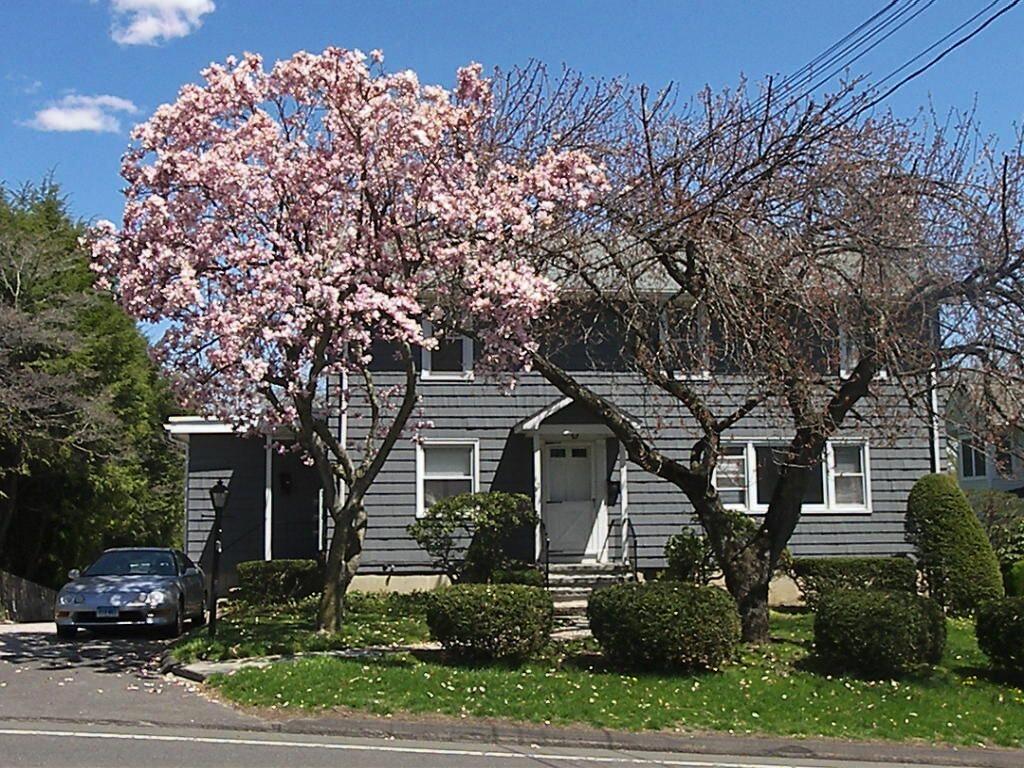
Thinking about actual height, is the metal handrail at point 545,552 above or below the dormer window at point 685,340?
below

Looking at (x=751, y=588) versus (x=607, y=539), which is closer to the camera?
(x=751, y=588)

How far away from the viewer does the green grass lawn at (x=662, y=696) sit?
11352 millimetres

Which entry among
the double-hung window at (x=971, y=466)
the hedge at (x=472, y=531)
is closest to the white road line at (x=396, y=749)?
the hedge at (x=472, y=531)

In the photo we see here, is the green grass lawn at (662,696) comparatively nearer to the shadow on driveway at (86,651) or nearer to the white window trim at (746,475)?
the shadow on driveway at (86,651)

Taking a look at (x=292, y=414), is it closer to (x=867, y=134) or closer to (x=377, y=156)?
(x=377, y=156)

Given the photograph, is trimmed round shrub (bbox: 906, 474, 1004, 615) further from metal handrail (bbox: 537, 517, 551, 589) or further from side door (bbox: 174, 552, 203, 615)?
side door (bbox: 174, 552, 203, 615)

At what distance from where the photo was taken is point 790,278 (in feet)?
42.9

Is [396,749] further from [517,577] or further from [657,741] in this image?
[517,577]

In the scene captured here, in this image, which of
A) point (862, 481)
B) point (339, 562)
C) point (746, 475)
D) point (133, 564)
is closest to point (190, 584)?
point (133, 564)

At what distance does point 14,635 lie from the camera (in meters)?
17.5

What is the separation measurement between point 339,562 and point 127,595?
12.9 feet

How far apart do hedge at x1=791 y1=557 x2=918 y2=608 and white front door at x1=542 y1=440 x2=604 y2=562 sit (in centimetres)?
396

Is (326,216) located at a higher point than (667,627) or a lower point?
higher

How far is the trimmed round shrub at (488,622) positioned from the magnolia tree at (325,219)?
2827 millimetres
